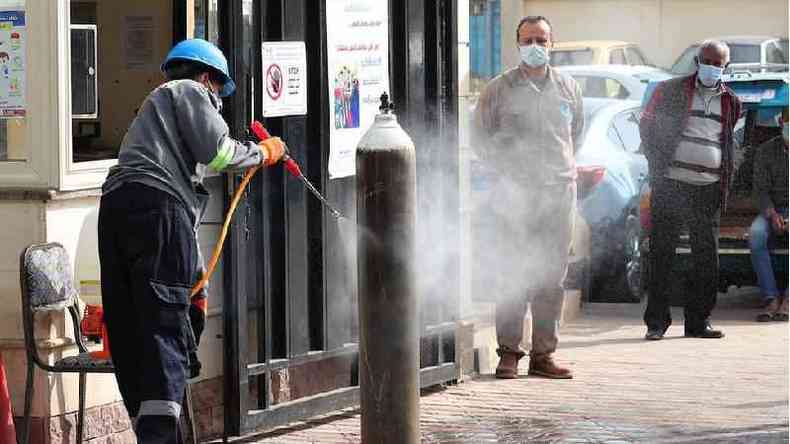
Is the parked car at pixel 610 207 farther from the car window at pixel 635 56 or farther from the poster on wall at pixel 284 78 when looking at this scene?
the car window at pixel 635 56

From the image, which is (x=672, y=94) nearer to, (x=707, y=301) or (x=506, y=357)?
(x=707, y=301)

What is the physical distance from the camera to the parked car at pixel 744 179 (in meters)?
12.8

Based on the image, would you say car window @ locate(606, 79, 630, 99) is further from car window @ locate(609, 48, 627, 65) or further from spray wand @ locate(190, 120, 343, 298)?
spray wand @ locate(190, 120, 343, 298)

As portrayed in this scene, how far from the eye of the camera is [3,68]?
6.93 m

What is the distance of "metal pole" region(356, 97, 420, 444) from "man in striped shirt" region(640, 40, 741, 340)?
5.18 m

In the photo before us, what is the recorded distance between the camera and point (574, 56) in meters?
23.5

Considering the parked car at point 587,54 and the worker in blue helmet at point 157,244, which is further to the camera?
the parked car at point 587,54

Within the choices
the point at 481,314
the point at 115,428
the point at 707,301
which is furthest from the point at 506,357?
the point at 115,428

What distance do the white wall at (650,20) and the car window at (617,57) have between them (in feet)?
19.2

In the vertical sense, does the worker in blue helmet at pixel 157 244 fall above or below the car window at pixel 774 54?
below

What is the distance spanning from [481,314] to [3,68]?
4353 millimetres

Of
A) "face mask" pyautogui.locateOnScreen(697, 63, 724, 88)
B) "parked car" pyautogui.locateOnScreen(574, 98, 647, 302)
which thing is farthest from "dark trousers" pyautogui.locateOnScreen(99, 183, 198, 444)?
"parked car" pyautogui.locateOnScreen(574, 98, 647, 302)

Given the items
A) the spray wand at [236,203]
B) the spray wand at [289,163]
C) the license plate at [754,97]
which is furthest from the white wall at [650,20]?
the spray wand at [236,203]

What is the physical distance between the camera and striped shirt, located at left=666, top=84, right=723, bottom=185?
1120 centimetres
